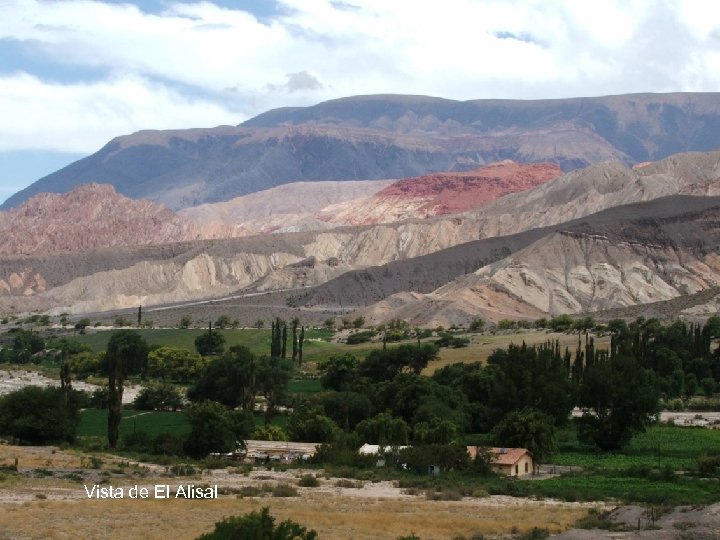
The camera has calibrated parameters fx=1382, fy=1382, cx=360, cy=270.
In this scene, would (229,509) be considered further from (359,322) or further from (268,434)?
(359,322)

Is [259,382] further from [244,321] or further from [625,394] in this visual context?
[244,321]

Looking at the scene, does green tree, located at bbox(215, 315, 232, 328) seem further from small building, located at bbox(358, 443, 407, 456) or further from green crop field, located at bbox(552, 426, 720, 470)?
small building, located at bbox(358, 443, 407, 456)

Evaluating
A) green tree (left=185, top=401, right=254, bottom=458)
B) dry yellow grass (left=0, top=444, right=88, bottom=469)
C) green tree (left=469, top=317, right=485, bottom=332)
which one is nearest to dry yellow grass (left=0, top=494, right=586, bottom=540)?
dry yellow grass (left=0, top=444, right=88, bottom=469)

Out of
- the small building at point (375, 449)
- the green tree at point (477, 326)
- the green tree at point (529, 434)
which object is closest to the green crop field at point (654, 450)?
the green tree at point (529, 434)

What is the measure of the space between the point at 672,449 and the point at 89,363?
206ft

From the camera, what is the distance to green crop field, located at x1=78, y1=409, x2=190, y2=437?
Answer: 73188 mm

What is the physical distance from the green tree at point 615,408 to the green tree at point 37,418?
2571 cm

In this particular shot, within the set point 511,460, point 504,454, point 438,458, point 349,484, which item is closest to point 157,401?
point 438,458

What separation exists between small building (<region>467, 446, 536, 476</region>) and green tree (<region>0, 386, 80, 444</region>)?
19337mm

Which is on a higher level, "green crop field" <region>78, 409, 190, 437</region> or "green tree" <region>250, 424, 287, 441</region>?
"green tree" <region>250, 424, 287, 441</region>

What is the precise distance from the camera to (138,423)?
3091 inches

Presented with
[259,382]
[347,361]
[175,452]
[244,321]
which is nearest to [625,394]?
[175,452]

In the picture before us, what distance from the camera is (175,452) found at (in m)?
61.9

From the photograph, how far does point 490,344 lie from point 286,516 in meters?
81.7
